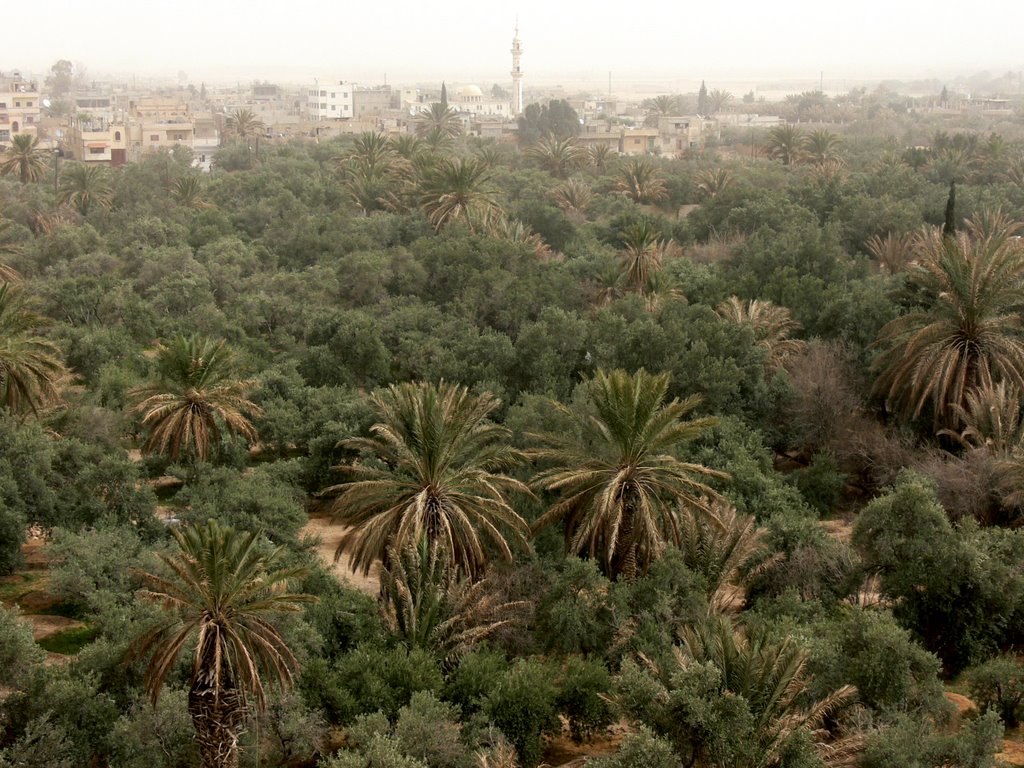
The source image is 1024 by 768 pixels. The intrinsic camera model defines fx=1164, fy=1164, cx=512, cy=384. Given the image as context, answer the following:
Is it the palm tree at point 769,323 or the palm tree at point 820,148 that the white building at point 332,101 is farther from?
the palm tree at point 769,323

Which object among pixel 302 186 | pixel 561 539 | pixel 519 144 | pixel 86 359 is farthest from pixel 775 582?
pixel 519 144

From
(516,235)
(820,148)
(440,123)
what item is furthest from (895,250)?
(440,123)

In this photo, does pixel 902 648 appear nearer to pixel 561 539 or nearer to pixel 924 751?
pixel 924 751

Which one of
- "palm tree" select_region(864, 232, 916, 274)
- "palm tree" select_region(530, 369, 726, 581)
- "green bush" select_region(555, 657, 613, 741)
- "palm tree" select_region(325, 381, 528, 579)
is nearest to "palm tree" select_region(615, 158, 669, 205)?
"palm tree" select_region(864, 232, 916, 274)

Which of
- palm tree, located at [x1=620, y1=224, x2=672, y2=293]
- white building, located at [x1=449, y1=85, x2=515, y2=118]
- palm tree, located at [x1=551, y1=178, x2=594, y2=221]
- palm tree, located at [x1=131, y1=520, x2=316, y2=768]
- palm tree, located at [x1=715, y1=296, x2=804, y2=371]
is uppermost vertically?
white building, located at [x1=449, y1=85, x2=515, y2=118]

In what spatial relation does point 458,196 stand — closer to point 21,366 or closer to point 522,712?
point 21,366

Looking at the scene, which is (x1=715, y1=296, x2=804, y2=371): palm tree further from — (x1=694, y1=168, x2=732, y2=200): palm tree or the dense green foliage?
(x1=694, y1=168, x2=732, y2=200): palm tree
